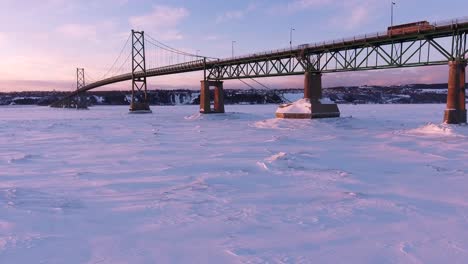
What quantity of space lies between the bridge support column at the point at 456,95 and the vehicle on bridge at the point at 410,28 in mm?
4645

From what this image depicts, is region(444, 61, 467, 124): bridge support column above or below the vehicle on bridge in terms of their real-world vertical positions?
below

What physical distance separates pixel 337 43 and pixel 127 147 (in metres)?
29.5

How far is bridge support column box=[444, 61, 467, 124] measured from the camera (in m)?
27.1

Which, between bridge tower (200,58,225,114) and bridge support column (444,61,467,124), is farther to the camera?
bridge tower (200,58,225,114)

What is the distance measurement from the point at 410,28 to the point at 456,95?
8.39 metres

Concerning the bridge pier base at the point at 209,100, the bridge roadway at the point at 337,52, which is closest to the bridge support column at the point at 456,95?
the bridge roadway at the point at 337,52

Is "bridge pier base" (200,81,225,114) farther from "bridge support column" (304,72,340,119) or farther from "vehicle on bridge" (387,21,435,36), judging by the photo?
"vehicle on bridge" (387,21,435,36)

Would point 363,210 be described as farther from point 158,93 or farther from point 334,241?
point 158,93

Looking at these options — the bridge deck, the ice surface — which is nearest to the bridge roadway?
the bridge deck

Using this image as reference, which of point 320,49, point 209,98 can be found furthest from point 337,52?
point 209,98

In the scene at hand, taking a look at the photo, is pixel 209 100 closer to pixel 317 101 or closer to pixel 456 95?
pixel 317 101

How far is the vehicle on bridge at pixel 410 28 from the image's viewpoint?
3163 centimetres

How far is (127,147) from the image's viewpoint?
1684cm

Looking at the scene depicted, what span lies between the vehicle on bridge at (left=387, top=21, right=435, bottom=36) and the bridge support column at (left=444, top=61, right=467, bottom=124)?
4.65m
